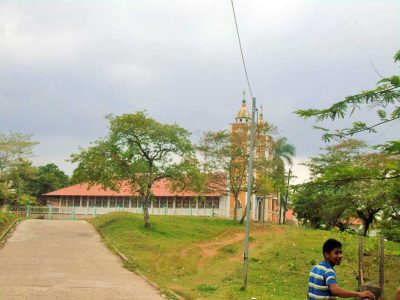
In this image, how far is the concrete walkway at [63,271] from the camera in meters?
12.1

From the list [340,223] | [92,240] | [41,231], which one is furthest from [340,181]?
[340,223]

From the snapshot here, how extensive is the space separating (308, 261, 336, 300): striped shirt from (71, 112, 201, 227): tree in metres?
23.0

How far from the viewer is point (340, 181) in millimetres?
8172

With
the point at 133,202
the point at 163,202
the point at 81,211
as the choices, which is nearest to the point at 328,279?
the point at 163,202

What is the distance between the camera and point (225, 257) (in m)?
21.4

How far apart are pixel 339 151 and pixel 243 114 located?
33.5 feet

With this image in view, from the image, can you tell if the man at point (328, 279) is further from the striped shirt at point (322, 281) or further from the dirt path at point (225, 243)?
the dirt path at point (225, 243)

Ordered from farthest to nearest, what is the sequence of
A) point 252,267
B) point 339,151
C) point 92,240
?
point 339,151
point 92,240
point 252,267

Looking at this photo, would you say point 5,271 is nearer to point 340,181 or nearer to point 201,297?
point 201,297

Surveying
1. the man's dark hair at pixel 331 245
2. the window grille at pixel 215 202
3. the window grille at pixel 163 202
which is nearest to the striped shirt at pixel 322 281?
the man's dark hair at pixel 331 245

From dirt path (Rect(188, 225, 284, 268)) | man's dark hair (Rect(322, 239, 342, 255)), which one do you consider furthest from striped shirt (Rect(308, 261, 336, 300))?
dirt path (Rect(188, 225, 284, 268))

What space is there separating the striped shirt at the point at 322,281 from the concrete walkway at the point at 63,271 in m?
7.90

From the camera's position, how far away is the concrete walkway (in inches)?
475

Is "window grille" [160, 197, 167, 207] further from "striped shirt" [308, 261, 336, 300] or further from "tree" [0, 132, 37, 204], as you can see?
"striped shirt" [308, 261, 336, 300]
